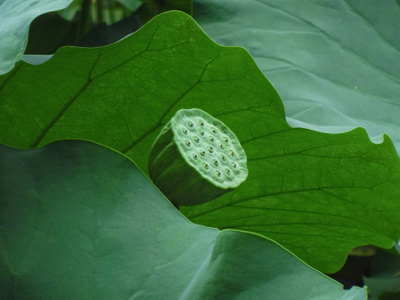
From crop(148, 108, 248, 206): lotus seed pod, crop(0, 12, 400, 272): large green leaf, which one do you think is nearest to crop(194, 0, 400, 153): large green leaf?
crop(0, 12, 400, 272): large green leaf

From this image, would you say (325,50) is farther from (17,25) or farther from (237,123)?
(17,25)

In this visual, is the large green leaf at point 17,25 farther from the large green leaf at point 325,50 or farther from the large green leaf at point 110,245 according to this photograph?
the large green leaf at point 325,50

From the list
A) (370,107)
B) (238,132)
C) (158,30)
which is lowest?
(370,107)

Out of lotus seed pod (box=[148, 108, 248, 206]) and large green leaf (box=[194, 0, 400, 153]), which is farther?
large green leaf (box=[194, 0, 400, 153])

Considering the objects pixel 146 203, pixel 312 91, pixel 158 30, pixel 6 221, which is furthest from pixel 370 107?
pixel 6 221

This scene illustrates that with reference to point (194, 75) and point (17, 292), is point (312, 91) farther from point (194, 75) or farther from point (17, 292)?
point (17, 292)

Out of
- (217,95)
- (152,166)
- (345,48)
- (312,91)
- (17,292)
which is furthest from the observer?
(345,48)

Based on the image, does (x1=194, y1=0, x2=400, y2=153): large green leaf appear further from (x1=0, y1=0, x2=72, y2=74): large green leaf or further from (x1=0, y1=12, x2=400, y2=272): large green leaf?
(x1=0, y1=0, x2=72, y2=74): large green leaf
